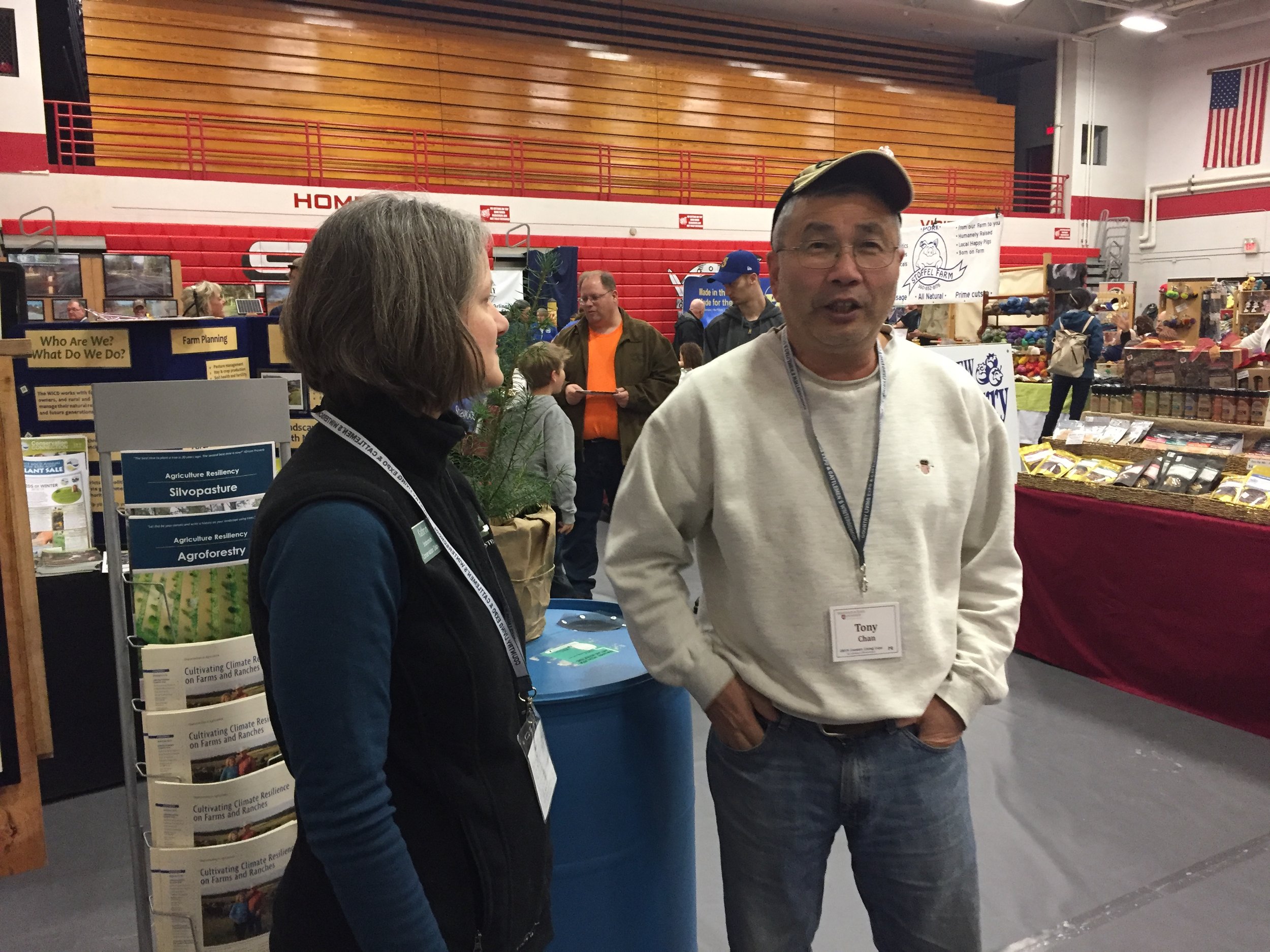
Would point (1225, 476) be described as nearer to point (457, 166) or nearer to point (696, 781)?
point (696, 781)

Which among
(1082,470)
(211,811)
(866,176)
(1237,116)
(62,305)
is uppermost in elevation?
(1237,116)

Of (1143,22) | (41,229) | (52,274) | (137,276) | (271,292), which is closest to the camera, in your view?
(52,274)

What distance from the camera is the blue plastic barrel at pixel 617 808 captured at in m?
1.39

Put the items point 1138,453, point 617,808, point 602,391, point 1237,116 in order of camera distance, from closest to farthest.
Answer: point 617,808
point 1138,453
point 602,391
point 1237,116

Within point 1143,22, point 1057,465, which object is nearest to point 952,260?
point 1057,465

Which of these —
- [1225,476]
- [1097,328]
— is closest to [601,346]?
[1225,476]

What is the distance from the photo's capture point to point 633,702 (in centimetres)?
144

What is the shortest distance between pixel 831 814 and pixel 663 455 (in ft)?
1.77

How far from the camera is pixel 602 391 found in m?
4.32

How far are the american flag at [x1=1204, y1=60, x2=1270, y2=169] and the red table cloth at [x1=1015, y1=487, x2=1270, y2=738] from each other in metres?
15.0

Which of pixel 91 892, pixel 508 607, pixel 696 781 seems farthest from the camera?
pixel 696 781

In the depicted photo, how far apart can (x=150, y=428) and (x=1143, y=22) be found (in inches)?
685

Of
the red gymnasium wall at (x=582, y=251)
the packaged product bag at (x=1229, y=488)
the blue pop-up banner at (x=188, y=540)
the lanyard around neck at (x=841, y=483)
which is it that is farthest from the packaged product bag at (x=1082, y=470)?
the red gymnasium wall at (x=582, y=251)

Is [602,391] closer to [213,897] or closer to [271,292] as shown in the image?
[213,897]
